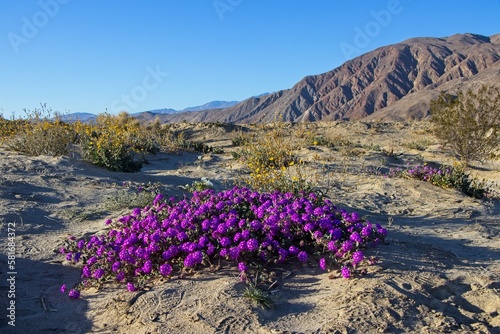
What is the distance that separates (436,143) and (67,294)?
15.8m

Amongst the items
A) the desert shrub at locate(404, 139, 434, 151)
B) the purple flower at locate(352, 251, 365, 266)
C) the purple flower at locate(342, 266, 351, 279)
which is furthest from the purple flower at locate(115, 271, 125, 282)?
the desert shrub at locate(404, 139, 434, 151)

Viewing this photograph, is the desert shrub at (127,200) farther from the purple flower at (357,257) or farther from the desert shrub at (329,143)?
the desert shrub at (329,143)

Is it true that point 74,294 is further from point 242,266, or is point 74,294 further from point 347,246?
point 347,246

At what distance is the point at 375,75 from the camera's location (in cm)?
14612

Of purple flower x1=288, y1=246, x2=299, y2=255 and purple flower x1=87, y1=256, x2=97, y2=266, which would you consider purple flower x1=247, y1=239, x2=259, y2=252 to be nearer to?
purple flower x1=288, y1=246, x2=299, y2=255

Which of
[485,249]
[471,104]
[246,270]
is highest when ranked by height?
[471,104]

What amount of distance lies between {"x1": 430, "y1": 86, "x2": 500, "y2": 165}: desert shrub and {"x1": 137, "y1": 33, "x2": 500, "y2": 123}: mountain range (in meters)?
89.3

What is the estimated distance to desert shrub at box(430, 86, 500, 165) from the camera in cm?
1182

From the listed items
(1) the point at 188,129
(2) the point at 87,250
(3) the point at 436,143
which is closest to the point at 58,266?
(2) the point at 87,250

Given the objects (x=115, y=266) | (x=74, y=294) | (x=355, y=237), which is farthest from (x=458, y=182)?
(x=74, y=294)

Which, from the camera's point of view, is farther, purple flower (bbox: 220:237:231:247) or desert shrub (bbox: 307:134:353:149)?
desert shrub (bbox: 307:134:353:149)

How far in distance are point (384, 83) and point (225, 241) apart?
140100 millimetres

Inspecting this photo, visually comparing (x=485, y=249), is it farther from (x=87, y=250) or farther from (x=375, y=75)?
(x=375, y=75)

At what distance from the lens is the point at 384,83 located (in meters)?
134
